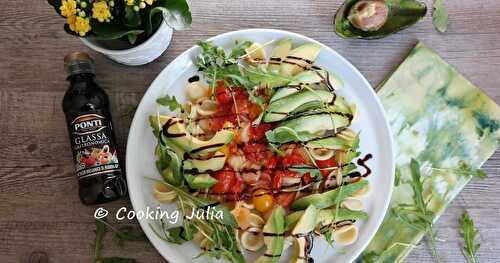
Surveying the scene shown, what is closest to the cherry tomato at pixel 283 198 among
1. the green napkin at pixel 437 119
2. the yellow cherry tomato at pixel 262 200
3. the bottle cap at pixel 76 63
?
the yellow cherry tomato at pixel 262 200

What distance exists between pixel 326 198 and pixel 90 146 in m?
0.63

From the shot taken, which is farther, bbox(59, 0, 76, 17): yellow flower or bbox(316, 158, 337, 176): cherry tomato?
bbox(316, 158, 337, 176): cherry tomato

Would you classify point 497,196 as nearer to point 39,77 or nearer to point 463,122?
point 463,122

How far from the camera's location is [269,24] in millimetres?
1509

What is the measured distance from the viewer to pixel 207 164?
130 centimetres

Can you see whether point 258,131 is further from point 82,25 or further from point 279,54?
point 82,25

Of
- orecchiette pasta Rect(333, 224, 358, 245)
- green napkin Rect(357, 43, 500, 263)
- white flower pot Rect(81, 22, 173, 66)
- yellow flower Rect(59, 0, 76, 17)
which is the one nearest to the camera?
yellow flower Rect(59, 0, 76, 17)

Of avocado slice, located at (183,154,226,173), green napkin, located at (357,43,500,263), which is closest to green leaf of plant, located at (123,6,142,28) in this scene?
avocado slice, located at (183,154,226,173)

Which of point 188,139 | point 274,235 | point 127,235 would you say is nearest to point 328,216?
point 274,235

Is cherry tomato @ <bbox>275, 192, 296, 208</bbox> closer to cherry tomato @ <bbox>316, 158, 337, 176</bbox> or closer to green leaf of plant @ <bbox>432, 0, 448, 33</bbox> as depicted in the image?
cherry tomato @ <bbox>316, 158, 337, 176</bbox>

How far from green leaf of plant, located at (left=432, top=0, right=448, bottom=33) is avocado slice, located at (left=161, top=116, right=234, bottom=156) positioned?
29.0 inches

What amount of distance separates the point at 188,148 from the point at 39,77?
545 millimetres

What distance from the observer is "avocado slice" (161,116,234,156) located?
1.28 metres

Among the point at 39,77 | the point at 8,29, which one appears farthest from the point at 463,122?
the point at 8,29
